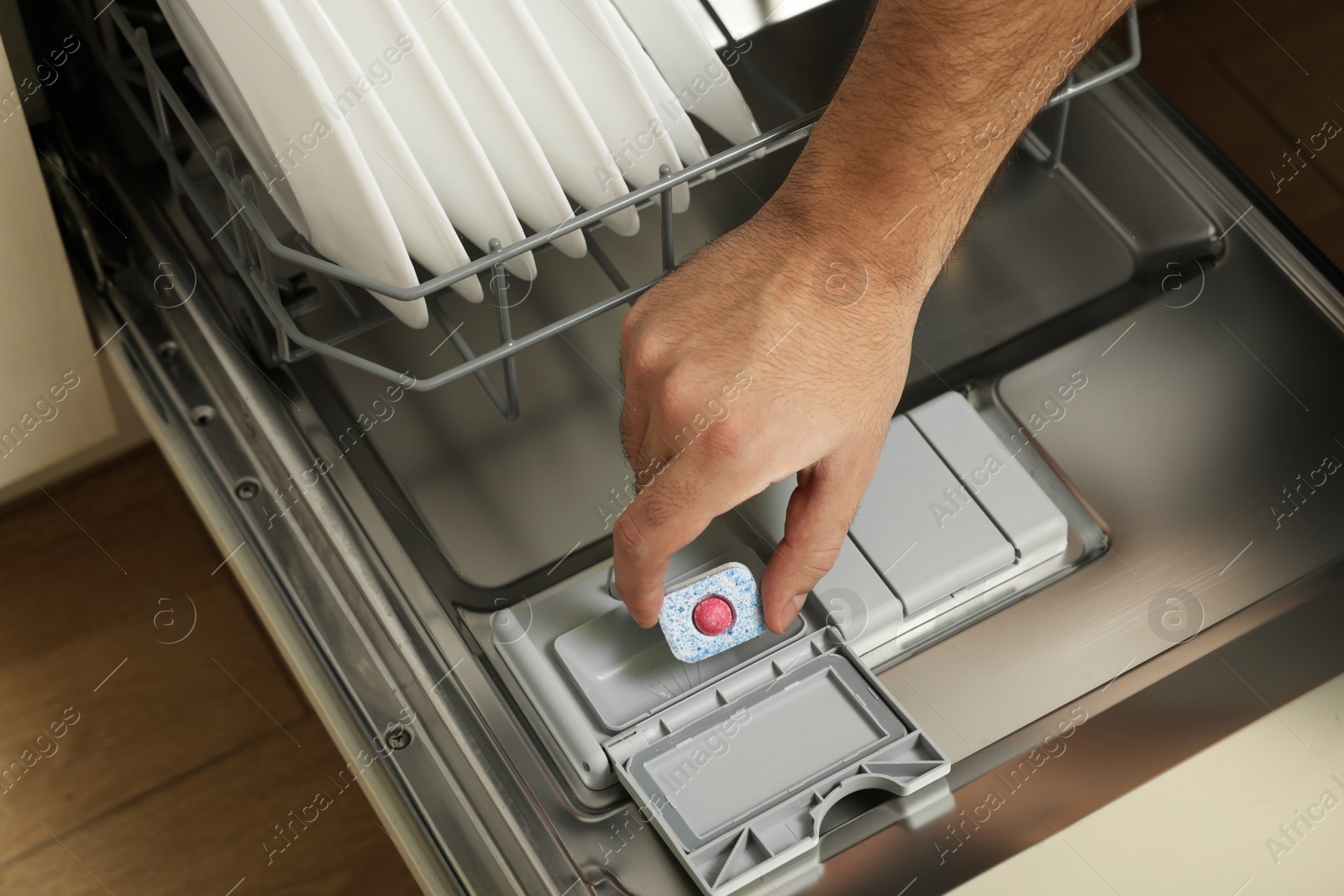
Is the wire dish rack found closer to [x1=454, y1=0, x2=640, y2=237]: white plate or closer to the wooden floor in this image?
[x1=454, y1=0, x2=640, y2=237]: white plate

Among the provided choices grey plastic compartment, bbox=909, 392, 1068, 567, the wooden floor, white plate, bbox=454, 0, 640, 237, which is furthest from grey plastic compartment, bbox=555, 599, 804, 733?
the wooden floor

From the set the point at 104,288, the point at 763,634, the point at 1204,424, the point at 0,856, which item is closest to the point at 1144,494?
the point at 1204,424

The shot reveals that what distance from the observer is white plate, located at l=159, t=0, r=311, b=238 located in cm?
71

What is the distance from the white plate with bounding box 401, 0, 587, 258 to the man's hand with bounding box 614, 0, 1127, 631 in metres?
0.09

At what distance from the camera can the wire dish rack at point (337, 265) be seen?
2.22 feet

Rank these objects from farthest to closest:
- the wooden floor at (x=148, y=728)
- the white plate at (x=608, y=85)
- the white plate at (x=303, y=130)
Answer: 1. the wooden floor at (x=148, y=728)
2. the white plate at (x=608, y=85)
3. the white plate at (x=303, y=130)

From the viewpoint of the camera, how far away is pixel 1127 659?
2.51 feet

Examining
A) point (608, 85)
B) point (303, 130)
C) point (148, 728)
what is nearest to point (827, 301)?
point (608, 85)

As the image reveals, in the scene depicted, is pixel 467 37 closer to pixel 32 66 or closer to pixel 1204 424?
pixel 32 66

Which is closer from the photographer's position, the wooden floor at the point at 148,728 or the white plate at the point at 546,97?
the white plate at the point at 546,97

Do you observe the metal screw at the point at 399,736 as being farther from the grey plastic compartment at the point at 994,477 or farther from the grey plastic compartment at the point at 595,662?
the grey plastic compartment at the point at 994,477

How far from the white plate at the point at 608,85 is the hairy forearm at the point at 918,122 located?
0.27 feet

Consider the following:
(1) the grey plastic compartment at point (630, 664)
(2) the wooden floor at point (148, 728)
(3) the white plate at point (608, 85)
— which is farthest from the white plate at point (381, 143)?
(2) the wooden floor at point (148, 728)

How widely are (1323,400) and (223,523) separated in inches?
28.8
